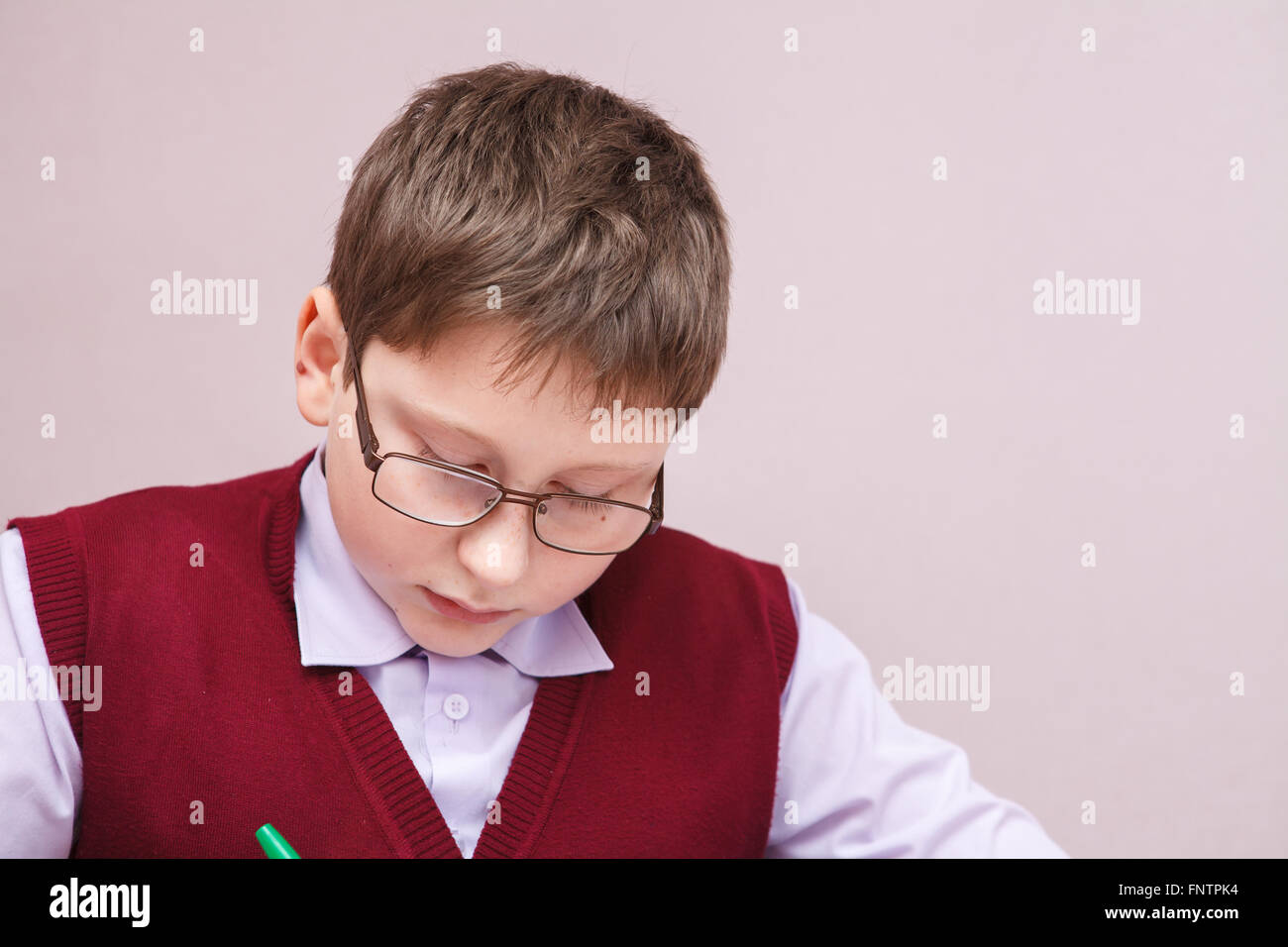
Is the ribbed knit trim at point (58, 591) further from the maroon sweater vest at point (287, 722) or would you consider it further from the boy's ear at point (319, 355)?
the boy's ear at point (319, 355)

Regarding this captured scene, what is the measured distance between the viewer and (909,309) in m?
1.50

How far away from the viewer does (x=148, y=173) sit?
142 cm

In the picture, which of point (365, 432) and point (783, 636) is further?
point (783, 636)

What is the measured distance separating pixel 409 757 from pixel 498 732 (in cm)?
9

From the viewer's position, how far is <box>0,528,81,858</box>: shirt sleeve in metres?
0.92

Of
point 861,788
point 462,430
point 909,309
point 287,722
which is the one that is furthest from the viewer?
point 909,309

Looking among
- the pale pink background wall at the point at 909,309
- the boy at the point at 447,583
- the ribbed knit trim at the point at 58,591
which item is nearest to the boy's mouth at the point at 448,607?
the boy at the point at 447,583

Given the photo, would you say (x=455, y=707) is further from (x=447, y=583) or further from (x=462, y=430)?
(x=462, y=430)

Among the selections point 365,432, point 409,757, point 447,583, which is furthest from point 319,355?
point 409,757

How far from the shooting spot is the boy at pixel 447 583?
906 millimetres

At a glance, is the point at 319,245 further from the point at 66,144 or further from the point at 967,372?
the point at 967,372

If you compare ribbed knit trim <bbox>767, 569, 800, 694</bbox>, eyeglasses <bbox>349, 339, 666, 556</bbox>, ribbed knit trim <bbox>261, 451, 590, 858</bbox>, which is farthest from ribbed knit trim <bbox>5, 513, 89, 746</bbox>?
ribbed knit trim <bbox>767, 569, 800, 694</bbox>
